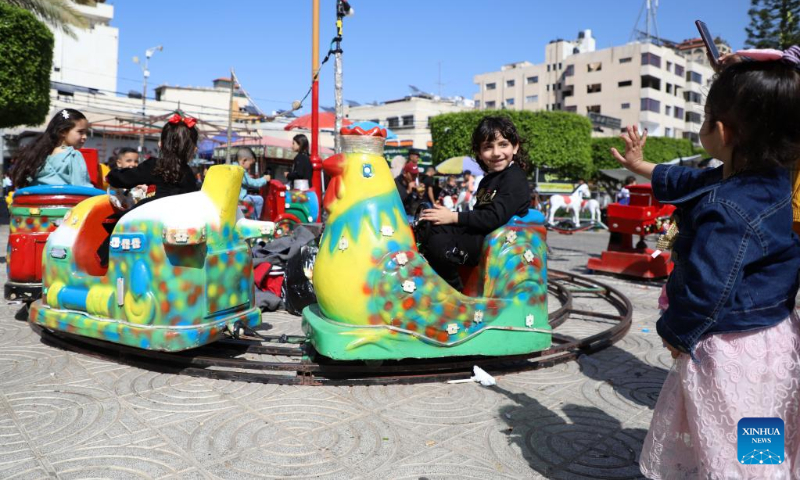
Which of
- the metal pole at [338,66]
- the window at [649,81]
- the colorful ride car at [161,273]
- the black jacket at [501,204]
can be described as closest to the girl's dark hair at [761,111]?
the black jacket at [501,204]

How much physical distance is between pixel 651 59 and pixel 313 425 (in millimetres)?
59998

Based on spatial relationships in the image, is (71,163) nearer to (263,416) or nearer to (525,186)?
(263,416)

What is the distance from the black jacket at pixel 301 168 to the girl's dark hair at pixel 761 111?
22.6ft

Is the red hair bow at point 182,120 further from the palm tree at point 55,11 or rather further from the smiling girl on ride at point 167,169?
the palm tree at point 55,11

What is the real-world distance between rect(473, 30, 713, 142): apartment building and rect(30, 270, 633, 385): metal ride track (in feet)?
159

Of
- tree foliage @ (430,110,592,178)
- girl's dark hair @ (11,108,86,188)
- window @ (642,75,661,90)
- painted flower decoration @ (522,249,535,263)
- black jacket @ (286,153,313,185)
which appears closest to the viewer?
painted flower decoration @ (522,249,535,263)

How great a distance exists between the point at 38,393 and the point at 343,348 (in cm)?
166

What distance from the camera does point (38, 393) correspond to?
9.98 feet

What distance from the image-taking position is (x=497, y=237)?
341 centimetres

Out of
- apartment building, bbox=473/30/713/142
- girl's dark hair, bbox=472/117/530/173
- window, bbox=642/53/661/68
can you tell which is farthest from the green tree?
window, bbox=642/53/661/68

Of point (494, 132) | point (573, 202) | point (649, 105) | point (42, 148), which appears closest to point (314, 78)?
point (42, 148)

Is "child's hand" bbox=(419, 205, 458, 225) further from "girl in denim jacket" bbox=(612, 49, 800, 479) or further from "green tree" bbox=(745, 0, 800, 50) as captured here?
"green tree" bbox=(745, 0, 800, 50)

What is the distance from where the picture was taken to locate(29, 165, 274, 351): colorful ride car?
332 cm

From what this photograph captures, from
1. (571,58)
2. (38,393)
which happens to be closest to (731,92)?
(38,393)
